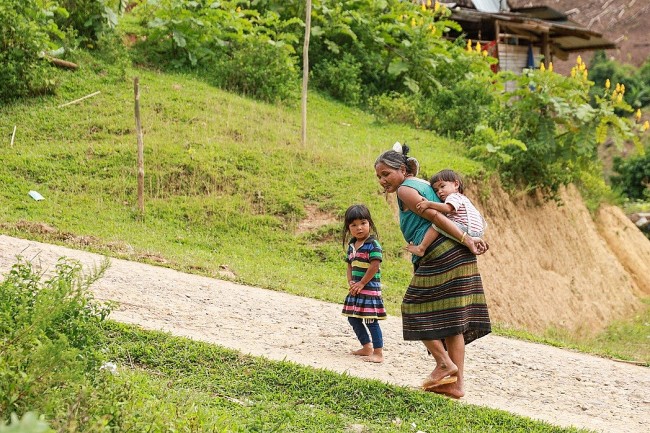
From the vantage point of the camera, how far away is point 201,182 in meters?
13.2

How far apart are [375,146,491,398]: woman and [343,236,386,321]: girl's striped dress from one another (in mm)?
628

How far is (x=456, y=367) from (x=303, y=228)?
649cm

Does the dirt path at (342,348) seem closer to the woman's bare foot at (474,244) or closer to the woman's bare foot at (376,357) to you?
the woman's bare foot at (376,357)

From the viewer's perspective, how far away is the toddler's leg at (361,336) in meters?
7.22

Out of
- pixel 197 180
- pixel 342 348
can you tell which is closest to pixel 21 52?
pixel 197 180

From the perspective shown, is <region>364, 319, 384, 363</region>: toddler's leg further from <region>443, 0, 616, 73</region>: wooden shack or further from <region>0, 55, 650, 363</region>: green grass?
<region>443, 0, 616, 73</region>: wooden shack

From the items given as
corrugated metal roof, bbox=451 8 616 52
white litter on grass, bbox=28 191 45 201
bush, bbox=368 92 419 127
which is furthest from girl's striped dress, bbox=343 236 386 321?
corrugated metal roof, bbox=451 8 616 52

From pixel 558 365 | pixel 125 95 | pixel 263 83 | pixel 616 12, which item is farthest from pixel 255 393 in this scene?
pixel 616 12

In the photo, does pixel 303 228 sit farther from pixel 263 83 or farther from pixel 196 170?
pixel 263 83

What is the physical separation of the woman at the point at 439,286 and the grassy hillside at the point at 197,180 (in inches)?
145

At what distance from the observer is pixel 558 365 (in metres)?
8.34

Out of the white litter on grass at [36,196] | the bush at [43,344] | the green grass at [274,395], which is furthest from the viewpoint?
the white litter on grass at [36,196]

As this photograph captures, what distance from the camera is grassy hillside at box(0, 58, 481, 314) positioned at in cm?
1132

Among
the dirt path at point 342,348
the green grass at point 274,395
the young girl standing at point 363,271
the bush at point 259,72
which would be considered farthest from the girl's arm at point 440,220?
the bush at point 259,72
